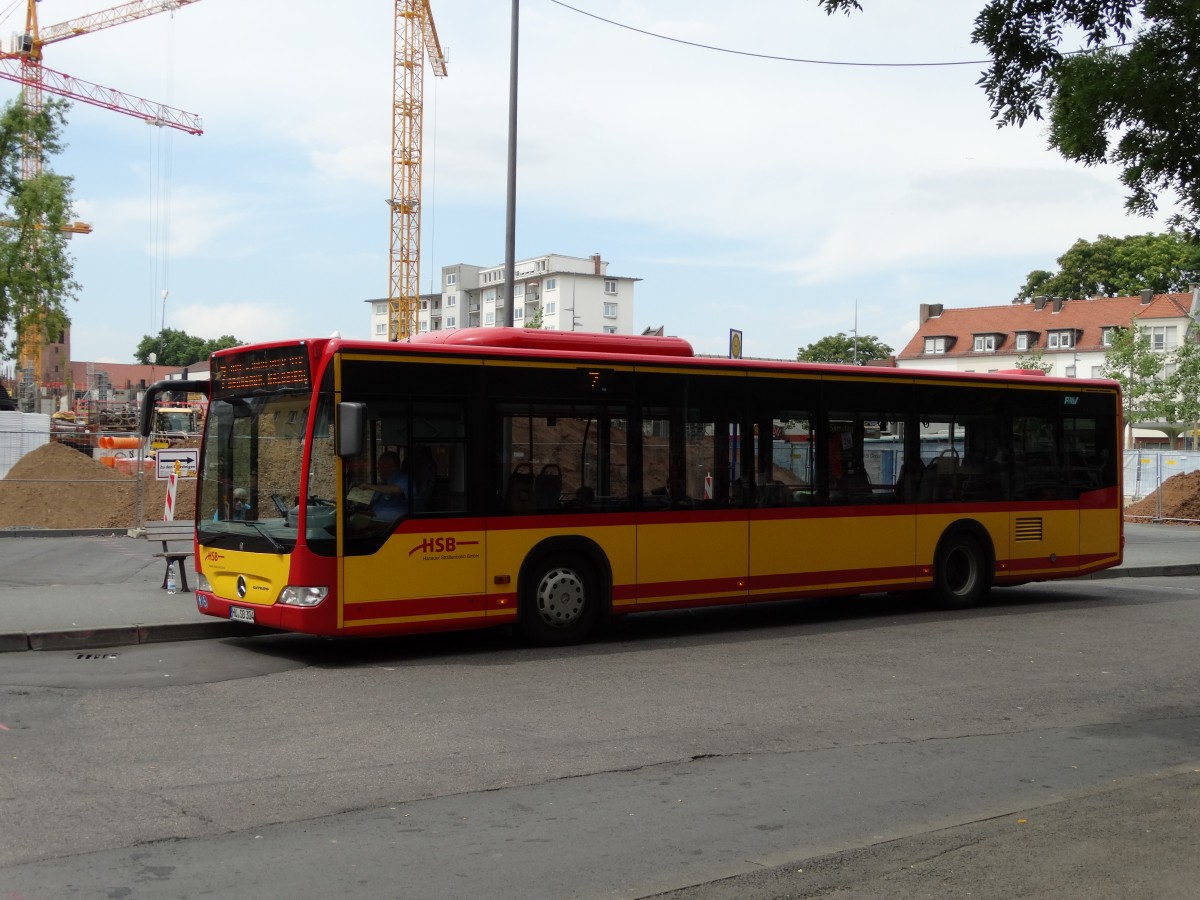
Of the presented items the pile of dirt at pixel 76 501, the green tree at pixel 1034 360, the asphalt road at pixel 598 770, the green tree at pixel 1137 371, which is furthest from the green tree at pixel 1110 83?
the green tree at pixel 1034 360

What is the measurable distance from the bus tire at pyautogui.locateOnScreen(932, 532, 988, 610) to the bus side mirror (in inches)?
314

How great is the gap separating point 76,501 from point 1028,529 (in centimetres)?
2105

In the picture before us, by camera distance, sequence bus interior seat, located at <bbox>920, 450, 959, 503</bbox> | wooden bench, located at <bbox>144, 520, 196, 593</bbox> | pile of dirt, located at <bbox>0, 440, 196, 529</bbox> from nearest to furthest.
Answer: wooden bench, located at <bbox>144, 520, 196, 593</bbox>, bus interior seat, located at <bbox>920, 450, 959, 503</bbox>, pile of dirt, located at <bbox>0, 440, 196, 529</bbox>

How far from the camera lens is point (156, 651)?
11.7 meters

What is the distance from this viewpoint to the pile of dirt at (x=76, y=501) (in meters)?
27.4

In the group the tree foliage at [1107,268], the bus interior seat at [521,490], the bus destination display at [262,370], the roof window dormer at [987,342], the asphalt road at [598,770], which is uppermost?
the tree foliage at [1107,268]

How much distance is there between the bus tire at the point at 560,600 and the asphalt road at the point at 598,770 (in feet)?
1.03

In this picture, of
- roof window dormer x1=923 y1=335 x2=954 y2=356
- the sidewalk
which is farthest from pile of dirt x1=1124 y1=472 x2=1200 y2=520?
Answer: roof window dormer x1=923 y1=335 x2=954 y2=356

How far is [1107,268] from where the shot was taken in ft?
320

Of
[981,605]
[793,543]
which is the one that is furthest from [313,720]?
[981,605]

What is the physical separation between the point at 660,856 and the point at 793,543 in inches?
337

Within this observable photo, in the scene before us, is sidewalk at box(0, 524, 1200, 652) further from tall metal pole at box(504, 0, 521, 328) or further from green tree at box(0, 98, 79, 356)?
green tree at box(0, 98, 79, 356)

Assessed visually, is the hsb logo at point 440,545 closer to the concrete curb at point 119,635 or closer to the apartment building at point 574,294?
the concrete curb at point 119,635

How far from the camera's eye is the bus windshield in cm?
1114
